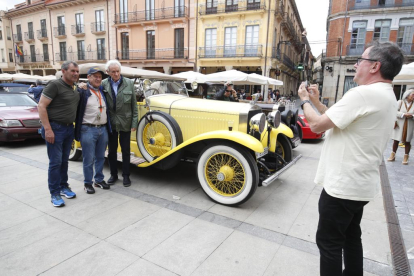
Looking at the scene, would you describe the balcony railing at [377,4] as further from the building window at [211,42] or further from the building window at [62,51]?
the building window at [62,51]

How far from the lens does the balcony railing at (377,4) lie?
17.9 metres

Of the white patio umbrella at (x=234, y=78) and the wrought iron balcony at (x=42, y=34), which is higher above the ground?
the wrought iron balcony at (x=42, y=34)

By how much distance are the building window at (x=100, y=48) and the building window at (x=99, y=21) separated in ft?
3.23

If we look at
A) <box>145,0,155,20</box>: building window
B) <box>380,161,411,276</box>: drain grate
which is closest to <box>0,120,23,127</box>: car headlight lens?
<box>380,161,411,276</box>: drain grate

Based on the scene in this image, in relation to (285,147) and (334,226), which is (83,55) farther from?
(334,226)

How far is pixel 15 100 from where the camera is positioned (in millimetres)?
7684

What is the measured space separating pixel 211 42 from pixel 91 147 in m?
18.6

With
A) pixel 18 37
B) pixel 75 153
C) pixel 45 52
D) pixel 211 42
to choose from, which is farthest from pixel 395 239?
pixel 18 37

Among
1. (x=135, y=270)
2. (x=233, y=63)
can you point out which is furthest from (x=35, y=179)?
(x=233, y=63)

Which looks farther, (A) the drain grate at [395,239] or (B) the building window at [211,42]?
(B) the building window at [211,42]

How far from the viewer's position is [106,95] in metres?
3.83

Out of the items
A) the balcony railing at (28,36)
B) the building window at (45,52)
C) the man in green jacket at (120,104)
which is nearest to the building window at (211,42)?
the man in green jacket at (120,104)

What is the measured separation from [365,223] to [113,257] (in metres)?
2.93

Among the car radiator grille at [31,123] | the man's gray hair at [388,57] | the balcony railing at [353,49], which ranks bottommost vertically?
the car radiator grille at [31,123]
